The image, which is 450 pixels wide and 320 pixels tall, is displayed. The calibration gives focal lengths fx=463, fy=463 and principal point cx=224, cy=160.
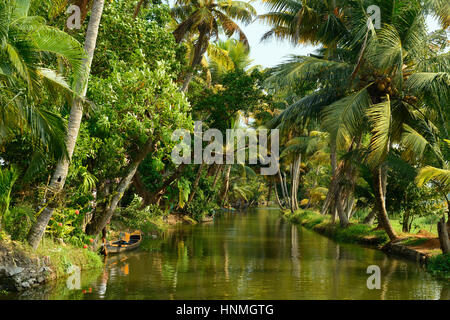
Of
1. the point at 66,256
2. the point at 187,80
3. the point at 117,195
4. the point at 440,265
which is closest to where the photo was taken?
the point at 66,256

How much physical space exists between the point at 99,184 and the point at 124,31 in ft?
15.3

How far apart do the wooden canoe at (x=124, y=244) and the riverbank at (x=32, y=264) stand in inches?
150

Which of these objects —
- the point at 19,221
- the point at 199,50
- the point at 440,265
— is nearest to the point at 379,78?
the point at 440,265

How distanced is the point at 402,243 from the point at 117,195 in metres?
9.71

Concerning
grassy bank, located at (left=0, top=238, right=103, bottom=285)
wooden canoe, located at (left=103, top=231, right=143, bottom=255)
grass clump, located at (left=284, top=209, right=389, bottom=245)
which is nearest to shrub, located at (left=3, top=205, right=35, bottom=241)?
grassy bank, located at (left=0, top=238, right=103, bottom=285)

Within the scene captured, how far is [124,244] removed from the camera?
16.4 m

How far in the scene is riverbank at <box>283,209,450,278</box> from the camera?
12320 mm

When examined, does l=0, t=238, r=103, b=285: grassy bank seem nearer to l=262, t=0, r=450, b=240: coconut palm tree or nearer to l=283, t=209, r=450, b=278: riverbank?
l=262, t=0, r=450, b=240: coconut palm tree

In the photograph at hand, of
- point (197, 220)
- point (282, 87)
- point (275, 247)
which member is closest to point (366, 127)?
point (282, 87)

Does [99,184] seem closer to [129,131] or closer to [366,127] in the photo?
[129,131]

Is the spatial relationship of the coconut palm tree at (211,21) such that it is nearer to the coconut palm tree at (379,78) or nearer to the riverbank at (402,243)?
the coconut palm tree at (379,78)

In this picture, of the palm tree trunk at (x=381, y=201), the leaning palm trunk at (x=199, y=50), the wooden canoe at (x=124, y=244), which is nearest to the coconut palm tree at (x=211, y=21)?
the leaning palm trunk at (x=199, y=50)

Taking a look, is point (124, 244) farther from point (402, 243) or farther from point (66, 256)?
point (402, 243)

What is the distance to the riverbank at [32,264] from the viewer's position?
9.09 meters
